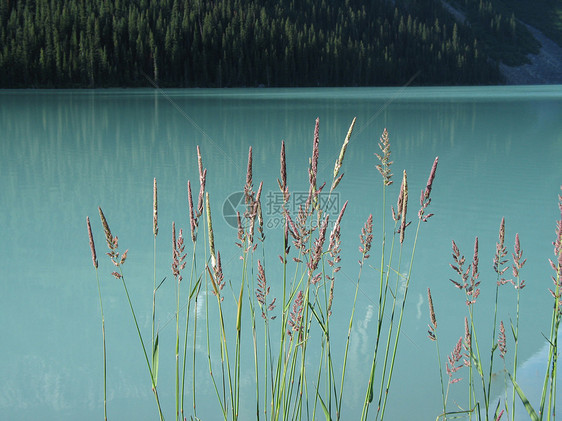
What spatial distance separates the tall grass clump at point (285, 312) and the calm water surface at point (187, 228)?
75mm

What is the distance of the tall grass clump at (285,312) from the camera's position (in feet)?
6.01

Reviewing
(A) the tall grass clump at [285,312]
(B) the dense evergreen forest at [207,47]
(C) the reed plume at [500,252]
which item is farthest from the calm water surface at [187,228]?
(B) the dense evergreen forest at [207,47]

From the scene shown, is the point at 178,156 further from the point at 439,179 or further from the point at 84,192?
the point at 439,179

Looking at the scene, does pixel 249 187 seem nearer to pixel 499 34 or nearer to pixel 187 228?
pixel 187 228

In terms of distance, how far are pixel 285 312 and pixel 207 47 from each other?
80.5 meters

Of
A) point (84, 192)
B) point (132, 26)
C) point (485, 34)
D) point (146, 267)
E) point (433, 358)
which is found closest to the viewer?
point (433, 358)

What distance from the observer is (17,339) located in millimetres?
4215

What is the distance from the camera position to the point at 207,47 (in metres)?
80.1

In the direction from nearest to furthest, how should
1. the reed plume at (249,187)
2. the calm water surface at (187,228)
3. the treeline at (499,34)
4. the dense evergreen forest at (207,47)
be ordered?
1. the reed plume at (249,187)
2. the calm water surface at (187,228)
3. the dense evergreen forest at (207,47)
4. the treeline at (499,34)

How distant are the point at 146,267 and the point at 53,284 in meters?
0.75

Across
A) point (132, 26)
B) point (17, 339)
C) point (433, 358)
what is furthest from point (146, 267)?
point (132, 26)

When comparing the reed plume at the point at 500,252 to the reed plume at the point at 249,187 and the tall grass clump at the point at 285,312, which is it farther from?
the reed plume at the point at 249,187

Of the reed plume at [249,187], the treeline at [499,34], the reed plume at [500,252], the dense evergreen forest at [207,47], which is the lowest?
the reed plume at [500,252]

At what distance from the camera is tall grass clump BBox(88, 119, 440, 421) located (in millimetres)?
1833
